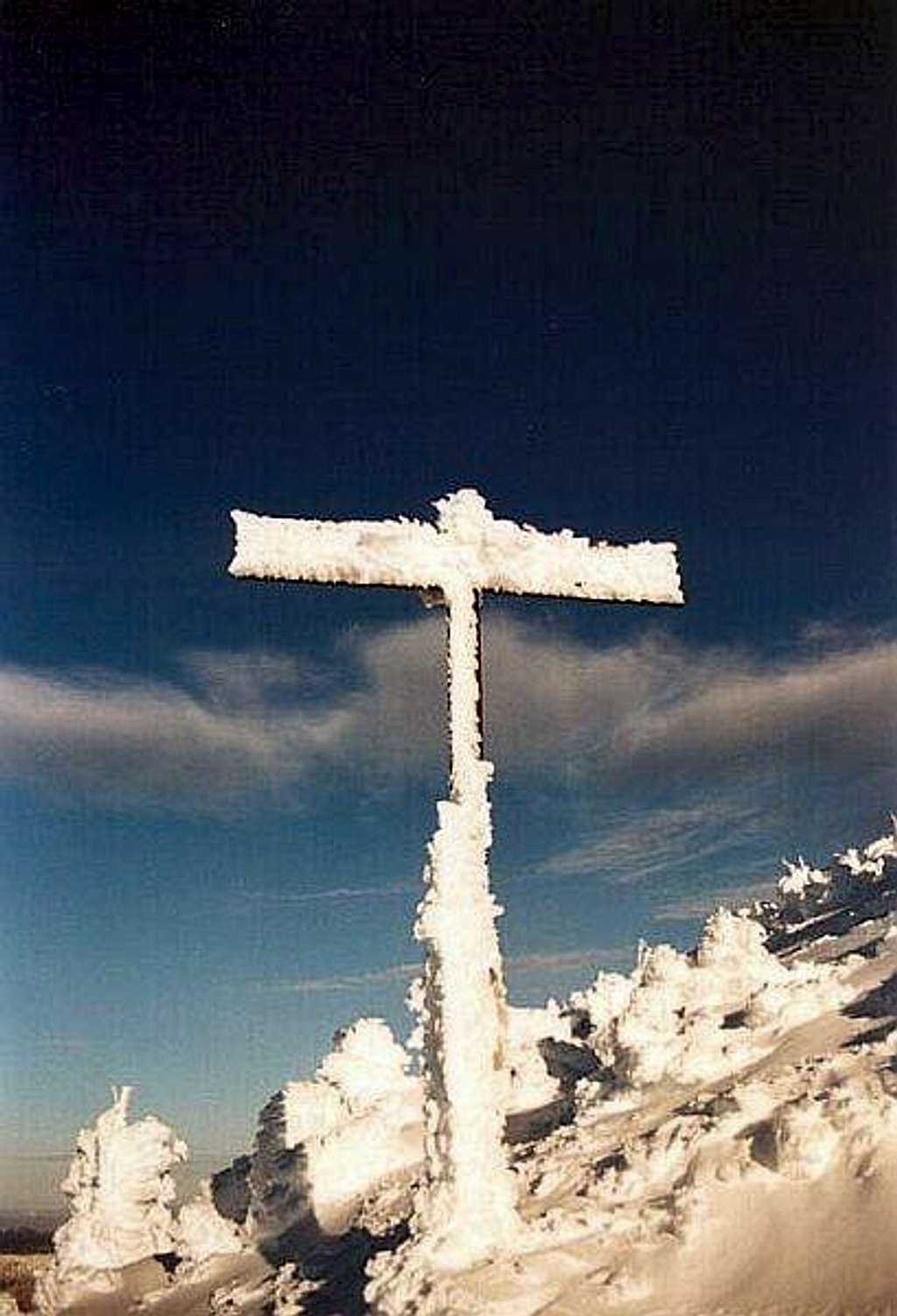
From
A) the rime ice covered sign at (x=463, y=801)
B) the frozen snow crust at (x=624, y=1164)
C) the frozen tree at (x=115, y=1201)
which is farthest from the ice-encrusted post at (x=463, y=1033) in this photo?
the frozen tree at (x=115, y=1201)

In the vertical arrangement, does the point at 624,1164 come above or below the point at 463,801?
below

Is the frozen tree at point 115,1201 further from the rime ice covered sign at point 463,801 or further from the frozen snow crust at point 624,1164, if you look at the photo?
the rime ice covered sign at point 463,801

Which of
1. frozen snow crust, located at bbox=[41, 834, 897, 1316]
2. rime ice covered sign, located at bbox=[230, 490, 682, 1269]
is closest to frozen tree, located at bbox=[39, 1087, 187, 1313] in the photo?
frozen snow crust, located at bbox=[41, 834, 897, 1316]

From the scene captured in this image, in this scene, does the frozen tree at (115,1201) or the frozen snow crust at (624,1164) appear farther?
the frozen tree at (115,1201)

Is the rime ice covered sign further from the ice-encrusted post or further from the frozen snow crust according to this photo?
the frozen snow crust

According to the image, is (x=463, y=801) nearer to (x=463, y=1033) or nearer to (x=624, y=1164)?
(x=463, y=1033)

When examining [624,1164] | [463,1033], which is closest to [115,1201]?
[624,1164]
